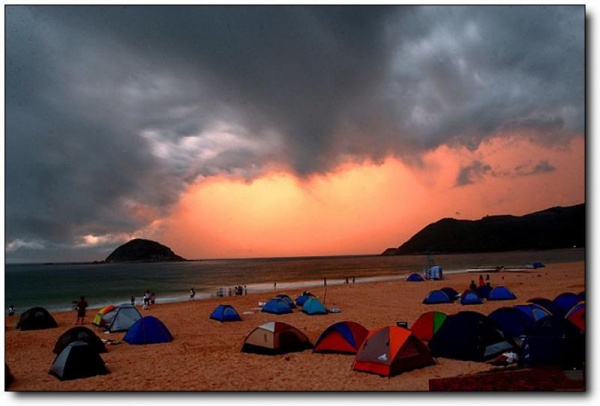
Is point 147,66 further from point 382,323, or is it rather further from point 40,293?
point 40,293

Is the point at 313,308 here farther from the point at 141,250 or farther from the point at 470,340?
the point at 141,250

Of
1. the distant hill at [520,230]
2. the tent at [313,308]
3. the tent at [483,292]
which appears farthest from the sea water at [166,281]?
the tent at [313,308]

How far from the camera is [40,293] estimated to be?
49.3 m

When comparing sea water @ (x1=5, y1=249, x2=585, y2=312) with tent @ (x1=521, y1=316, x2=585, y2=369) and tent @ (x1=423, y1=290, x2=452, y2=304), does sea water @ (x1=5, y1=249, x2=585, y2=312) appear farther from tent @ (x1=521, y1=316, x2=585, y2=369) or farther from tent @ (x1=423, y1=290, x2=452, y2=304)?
tent @ (x1=423, y1=290, x2=452, y2=304)

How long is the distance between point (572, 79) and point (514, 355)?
5878 millimetres

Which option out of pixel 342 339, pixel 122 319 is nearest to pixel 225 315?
pixel 122 319

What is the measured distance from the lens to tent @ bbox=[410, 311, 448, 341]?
11.7 metres

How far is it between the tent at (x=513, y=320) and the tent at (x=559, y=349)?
2.15 m

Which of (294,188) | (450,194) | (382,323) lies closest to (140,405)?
(294,188)

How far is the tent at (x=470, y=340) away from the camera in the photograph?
9.88m

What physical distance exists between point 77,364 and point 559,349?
974 cm

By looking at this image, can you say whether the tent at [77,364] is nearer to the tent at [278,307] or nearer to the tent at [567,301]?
the tent at [278,307]

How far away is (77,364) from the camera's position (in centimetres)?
913

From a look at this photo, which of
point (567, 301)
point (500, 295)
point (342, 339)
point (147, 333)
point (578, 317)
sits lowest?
point (500, 295)
